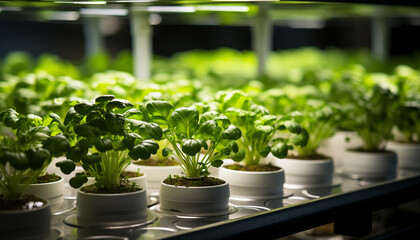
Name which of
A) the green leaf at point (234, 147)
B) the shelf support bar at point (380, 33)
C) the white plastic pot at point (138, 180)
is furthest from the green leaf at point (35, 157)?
the shelf support bar at point (380, 33)

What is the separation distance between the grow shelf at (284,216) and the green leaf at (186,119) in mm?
255

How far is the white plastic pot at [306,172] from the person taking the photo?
1.98m

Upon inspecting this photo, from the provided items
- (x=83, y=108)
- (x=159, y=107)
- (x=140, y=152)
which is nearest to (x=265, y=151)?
(x=159, y=107)

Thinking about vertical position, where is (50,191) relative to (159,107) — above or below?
below

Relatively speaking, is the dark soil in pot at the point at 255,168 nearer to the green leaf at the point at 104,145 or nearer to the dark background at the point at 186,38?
the green leaf at the point at 104,145

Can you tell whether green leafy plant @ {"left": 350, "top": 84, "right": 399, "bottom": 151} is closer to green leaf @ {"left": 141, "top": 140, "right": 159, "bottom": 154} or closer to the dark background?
green leaf @ {"left": 141, "top": 140, "right": 159, "bottom": 154}

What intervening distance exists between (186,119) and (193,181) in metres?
0.20

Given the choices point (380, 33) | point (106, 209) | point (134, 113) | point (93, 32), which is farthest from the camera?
point (380, 33)

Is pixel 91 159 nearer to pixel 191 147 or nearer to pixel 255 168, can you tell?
pixel 191 147

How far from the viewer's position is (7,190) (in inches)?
53.2

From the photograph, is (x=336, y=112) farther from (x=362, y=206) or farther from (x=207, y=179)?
Answer: (x=207, y=179)

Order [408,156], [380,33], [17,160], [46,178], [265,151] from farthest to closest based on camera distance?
[380,33], [408,156], [265,151], [46,178], [17,160]

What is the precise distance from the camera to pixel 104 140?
1.37 metres

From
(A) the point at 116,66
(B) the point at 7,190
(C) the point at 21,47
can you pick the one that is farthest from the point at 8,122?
(C) the point at 21,47
